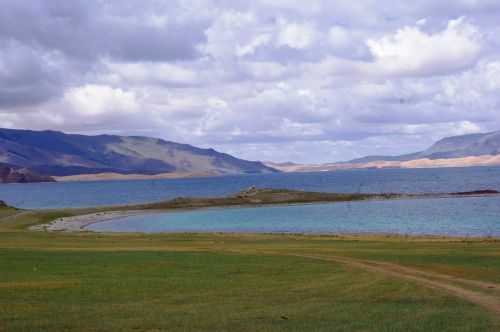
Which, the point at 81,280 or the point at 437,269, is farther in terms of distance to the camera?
the point at 437,269

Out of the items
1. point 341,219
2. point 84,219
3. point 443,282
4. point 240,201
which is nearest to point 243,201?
point 240,201

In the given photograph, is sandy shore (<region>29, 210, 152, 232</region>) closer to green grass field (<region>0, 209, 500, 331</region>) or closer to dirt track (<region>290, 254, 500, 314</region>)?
green grass field (<region>0, 209, 500, 331</region>)

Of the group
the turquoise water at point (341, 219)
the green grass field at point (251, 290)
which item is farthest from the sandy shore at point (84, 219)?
the green grass field at point (251, 290)

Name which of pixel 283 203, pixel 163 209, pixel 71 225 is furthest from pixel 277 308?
pixel 283 203

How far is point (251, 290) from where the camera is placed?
24.7 meters

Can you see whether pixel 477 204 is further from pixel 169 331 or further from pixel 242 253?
pixel 169 331

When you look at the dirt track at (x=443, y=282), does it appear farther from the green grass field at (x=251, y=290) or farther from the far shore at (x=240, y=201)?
the far shore at (x=240, y=201)

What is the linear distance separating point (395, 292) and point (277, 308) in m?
5.44

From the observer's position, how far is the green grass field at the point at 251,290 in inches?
704

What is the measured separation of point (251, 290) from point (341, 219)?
250 feet

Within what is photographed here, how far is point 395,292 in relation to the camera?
2394cm

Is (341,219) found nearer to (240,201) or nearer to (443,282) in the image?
(240,201)

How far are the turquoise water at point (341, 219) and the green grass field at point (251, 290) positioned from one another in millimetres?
39003

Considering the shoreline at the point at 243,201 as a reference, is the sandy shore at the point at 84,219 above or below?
below
